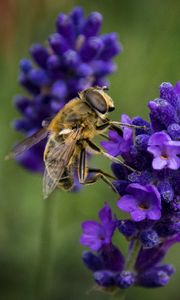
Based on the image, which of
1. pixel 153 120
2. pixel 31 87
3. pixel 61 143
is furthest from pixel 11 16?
pixel 153 120

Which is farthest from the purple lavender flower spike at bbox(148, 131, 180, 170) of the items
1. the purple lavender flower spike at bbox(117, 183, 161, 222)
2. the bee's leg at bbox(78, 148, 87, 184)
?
the bee's leg at bbox(78, 148, 87, 184)

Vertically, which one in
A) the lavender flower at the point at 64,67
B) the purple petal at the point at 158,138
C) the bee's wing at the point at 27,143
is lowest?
the purple petal at the point at 158,138

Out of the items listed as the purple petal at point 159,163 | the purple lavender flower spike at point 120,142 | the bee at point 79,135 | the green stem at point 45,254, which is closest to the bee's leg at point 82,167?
the bee at point 79,135

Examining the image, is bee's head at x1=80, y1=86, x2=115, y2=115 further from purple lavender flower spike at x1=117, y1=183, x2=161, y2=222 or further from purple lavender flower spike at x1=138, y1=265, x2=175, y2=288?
purple lavender flower spike at x1=138, y1=265, x2=175, y2=288

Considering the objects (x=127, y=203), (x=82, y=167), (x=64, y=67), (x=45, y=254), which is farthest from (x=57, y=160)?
(x=45, y=254)

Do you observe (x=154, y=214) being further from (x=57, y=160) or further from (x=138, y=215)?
(x=57, y=160)

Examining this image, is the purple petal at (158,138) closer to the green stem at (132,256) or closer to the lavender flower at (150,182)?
the lavender flower at (150,182)
